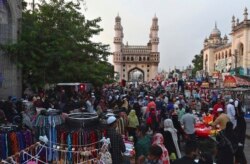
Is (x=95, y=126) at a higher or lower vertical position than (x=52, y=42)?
lower

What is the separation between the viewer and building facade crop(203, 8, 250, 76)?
170ft

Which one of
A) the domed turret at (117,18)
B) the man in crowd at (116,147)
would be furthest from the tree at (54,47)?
the domed turret at (117,18)

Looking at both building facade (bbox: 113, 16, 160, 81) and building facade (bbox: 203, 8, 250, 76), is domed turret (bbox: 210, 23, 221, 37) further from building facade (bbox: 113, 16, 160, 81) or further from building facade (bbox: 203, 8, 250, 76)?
building facade (bbox: 113, 16, 160, 81)

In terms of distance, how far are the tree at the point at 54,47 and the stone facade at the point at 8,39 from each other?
1.30 ft

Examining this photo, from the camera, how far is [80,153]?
734cm

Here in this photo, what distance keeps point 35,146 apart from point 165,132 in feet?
10.6

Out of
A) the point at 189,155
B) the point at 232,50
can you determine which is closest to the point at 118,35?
the point at 232,50

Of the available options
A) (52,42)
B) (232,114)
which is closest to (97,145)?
(232,114)

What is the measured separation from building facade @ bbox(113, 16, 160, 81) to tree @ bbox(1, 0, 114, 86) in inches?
3267

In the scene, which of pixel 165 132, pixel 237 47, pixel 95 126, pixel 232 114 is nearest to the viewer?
pixel 95 126

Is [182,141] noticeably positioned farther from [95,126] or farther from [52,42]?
[52,42]

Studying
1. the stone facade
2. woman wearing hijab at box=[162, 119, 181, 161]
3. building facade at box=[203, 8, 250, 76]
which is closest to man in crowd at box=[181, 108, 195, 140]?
woman wearing hijab at box=[162, 119, 181, 161]

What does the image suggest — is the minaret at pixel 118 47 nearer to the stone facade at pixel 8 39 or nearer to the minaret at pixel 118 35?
the minaret at pixel 118 35

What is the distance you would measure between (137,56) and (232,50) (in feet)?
173
